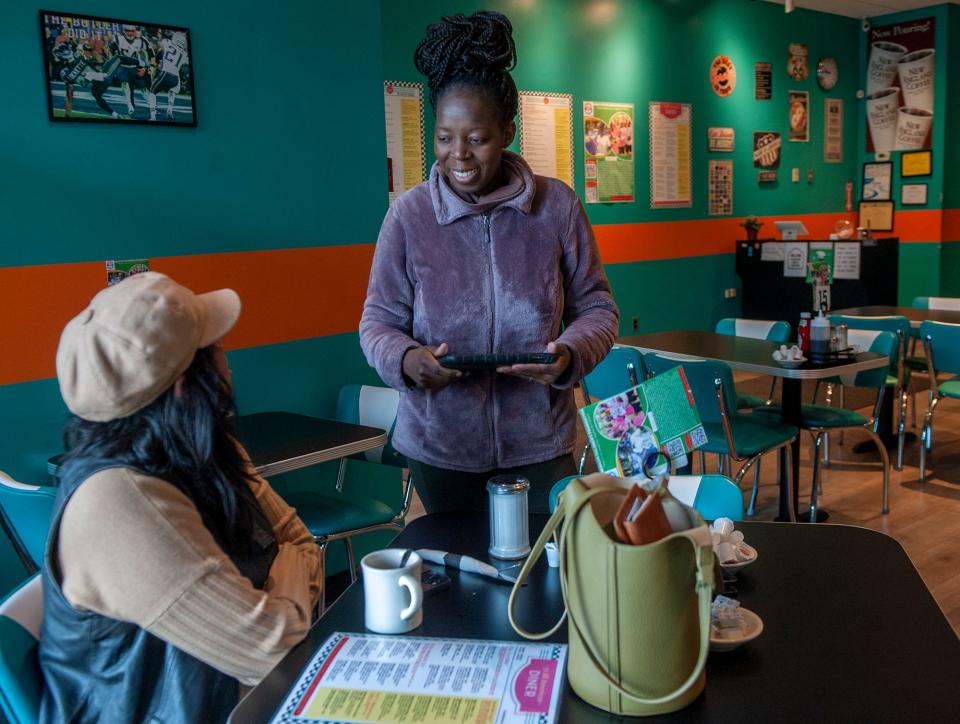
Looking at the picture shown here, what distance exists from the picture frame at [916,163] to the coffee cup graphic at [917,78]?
0.42 meters

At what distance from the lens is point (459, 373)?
1.78m

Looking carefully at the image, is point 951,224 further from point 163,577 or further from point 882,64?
point 163,577

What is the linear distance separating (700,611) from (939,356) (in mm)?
3960

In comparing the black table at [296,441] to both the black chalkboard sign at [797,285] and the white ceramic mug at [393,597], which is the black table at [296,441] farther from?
the black chalkboard sign at [797,285]

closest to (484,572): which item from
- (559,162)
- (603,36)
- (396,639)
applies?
(396,639)

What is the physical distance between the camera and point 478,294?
184cm

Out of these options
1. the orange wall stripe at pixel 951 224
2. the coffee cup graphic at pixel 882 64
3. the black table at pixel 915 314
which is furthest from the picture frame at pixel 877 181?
the black table at pixel 915 314

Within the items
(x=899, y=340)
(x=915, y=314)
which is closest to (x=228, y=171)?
(x=899, y=340)

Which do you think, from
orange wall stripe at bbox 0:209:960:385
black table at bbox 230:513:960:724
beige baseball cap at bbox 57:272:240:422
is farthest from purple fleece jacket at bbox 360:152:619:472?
orange wall stripe at bbox 0:209:960:385

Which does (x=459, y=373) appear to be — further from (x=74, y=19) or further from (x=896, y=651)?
(x=74, y=19)

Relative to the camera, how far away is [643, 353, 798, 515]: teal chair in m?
3.55

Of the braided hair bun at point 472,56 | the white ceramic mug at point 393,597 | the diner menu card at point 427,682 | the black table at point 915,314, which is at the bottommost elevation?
the black table at point 915,314

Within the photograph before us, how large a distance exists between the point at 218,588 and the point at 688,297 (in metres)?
6.97

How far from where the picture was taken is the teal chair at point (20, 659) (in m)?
1.20
